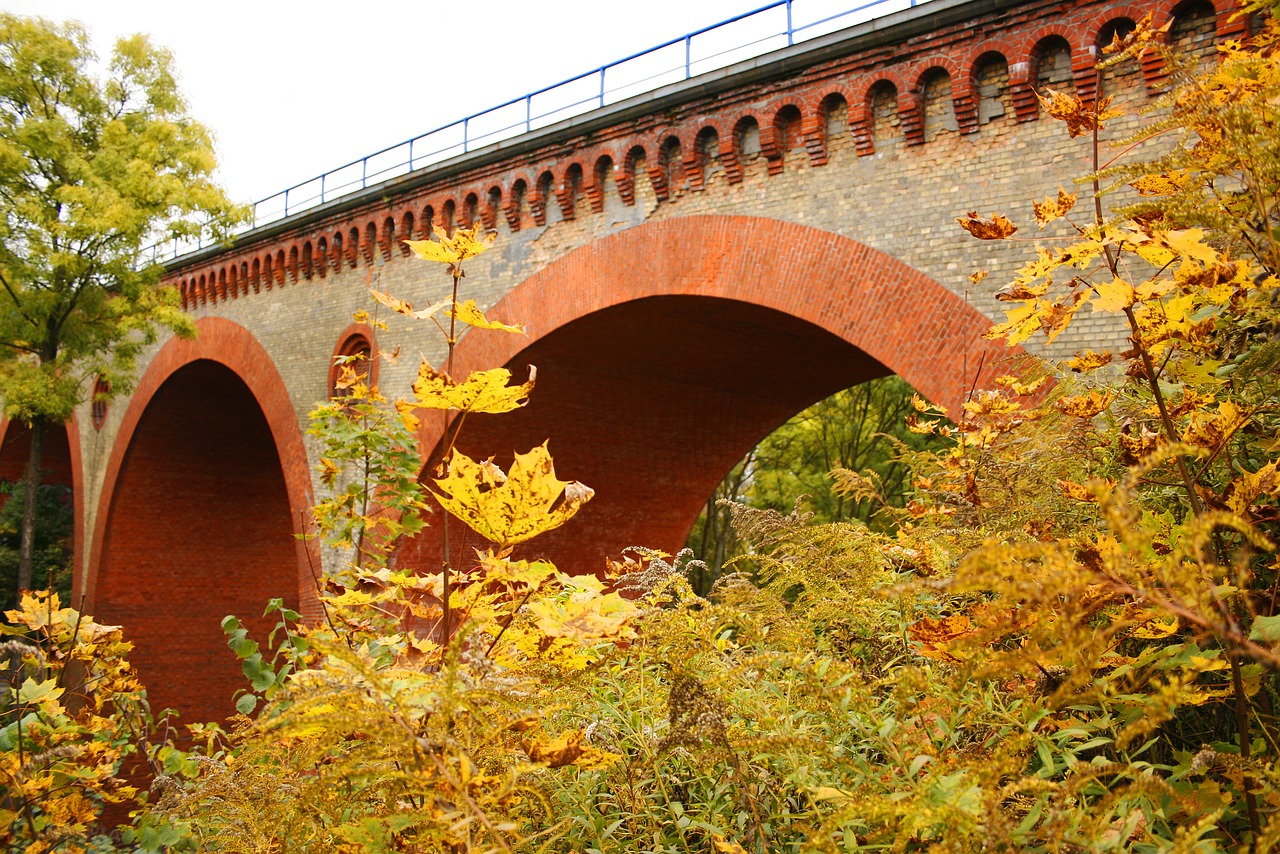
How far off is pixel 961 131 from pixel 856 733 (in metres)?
5.53

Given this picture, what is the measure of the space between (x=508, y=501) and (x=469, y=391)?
0.23 m

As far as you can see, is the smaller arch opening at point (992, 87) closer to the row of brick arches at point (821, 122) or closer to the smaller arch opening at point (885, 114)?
the row of brick arches at point (821, 122)

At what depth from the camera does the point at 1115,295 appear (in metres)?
1.52

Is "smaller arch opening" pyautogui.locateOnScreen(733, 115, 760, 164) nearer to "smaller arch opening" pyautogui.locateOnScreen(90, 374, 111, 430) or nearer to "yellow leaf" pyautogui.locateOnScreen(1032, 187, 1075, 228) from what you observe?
"yellow leaf" pyautogui.locateOnScreen(1032, 187, 1075, 228)


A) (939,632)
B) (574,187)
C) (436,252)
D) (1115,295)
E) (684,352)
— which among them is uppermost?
(574,187)

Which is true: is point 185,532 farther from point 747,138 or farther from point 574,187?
point 747,138

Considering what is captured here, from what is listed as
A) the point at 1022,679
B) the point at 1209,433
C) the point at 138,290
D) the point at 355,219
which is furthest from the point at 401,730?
the point at 138,290

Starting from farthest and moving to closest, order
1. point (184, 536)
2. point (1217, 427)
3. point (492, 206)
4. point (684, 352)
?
point (184, 536) → point (684, 352) → point (492, 206) → point (1217, 427)

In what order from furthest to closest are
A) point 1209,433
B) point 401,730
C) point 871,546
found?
point 871,546, point 1209,433, point 401,730

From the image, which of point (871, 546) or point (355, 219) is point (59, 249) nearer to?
point (355, 219)

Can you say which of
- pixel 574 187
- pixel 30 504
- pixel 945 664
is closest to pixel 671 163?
pixel 574 187

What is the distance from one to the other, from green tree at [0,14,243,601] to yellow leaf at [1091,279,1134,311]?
41.9 feet

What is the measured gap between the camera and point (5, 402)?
12.0m

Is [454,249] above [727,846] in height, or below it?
above
